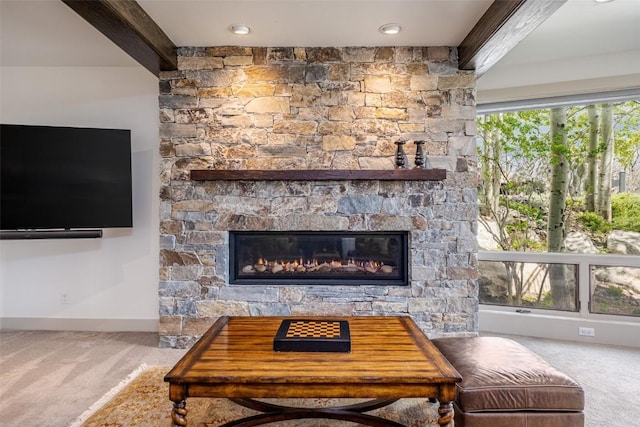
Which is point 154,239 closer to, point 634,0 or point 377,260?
point 377,260

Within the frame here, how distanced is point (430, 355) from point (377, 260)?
165 cm

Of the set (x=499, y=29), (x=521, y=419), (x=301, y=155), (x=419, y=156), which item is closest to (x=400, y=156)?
(x=419, y=156)

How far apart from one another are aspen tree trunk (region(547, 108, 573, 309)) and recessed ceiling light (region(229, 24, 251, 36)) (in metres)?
2.97

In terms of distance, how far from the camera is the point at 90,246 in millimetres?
3764

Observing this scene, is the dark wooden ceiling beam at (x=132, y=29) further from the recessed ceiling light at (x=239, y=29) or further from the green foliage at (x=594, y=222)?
the green foliage at (x=594, y=222)

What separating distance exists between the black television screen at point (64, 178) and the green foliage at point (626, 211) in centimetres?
451

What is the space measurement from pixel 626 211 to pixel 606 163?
1.57 feet

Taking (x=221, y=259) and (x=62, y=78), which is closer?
(x=221, y=259)

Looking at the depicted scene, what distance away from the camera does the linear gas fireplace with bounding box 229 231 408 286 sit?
334 centimetres

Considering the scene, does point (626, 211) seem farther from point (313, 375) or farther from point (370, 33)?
point (313, 375)

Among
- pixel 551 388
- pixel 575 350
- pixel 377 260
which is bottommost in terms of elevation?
pixel 575 350

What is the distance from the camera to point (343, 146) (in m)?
3.29

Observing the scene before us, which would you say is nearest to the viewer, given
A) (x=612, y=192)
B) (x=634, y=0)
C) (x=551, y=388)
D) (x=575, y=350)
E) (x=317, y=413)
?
(x=551, y=388)

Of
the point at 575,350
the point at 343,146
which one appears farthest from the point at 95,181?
the point at 575,350
